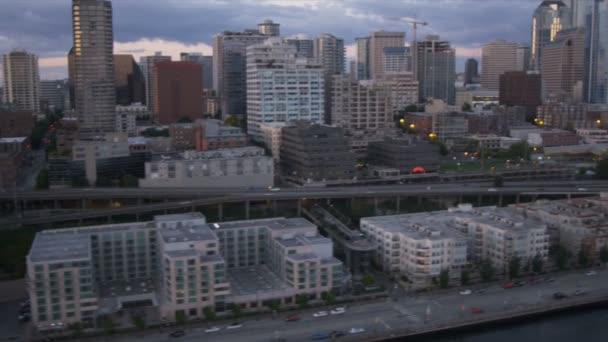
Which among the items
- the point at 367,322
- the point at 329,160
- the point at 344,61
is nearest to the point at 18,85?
the point at 344,61

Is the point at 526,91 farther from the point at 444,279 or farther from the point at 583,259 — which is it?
the point at 444,279

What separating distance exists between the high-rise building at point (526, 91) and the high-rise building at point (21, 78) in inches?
1732

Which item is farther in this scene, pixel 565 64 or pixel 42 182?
pixel 565 64

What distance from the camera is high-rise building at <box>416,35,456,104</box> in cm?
7106

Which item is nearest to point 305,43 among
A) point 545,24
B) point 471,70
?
point 545,24

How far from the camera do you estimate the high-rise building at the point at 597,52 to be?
61.2m

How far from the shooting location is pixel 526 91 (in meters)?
55.7

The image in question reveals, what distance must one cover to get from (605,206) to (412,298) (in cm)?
868

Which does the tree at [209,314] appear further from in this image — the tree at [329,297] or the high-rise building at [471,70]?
the high-rise building at [471,70]

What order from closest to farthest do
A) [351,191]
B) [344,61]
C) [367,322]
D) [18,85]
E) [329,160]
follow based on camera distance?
[367,322]
[351,191]
[329,160]
[18,85]
[344,61]

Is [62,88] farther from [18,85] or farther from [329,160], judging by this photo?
[329,160]

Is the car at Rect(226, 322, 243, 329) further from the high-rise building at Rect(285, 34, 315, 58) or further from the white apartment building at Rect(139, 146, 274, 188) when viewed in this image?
the high-rise building at Rect(285, 34, 315, 58)

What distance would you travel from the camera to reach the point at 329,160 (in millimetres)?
27984

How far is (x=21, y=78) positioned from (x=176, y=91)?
76.4 ft
